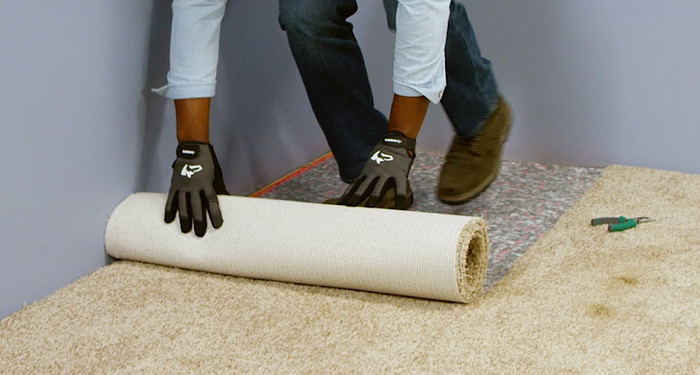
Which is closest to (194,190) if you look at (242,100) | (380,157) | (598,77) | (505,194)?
(380,157)

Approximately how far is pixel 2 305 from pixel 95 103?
386mm

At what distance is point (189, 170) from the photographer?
1.54 metres

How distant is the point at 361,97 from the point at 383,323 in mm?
633

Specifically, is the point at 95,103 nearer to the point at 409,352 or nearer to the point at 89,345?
the point at 89,345

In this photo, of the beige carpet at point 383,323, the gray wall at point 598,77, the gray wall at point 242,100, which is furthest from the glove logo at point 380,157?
the gray wall at point 598,77

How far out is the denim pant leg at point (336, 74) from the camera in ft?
5.44

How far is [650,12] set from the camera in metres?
1.96

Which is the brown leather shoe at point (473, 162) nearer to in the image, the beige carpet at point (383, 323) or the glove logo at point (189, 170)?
the beige carpet at point (383, 323)

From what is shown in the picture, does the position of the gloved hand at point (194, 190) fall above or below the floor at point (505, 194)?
above

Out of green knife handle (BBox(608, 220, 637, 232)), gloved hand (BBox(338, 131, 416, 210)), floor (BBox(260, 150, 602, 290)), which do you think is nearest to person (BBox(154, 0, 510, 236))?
gloved hand (BBox(338, 131, 416, 210))

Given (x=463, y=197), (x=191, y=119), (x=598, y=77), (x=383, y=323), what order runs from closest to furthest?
1. (x=383, y=323)
2. (x=191, y=119)
3. (x=463, y=197)
4. (x=598, y=77)

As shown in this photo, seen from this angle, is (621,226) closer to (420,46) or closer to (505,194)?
(505,194)

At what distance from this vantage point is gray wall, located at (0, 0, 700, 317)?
1.39 m

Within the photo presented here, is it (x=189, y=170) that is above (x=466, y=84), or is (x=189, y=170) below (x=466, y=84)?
below
